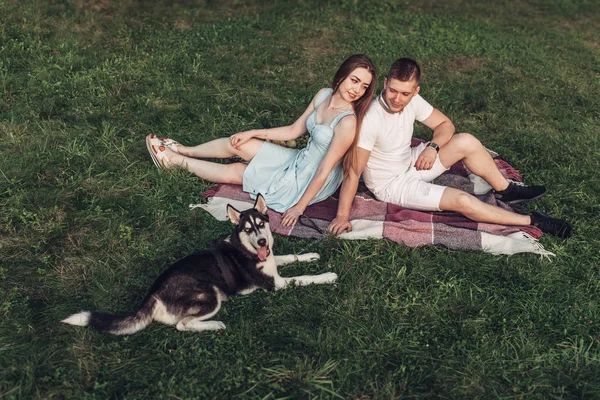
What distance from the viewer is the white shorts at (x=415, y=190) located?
5.68m

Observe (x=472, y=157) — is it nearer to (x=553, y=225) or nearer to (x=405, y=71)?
(x=553, y=225)

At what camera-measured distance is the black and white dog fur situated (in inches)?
164

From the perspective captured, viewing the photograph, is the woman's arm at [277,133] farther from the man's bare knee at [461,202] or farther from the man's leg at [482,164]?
the man's bare knee at [461,202]

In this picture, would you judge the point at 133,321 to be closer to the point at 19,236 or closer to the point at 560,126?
the point at 19,236

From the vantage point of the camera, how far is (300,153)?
6.08m

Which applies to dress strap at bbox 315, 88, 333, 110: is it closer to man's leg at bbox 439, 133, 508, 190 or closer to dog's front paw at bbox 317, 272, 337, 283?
man's leg at bbox 439, 133, 508, 190

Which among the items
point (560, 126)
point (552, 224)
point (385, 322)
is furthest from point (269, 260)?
point (560, 126)

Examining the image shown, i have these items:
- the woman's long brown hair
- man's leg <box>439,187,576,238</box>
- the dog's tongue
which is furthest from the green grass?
the woman's long brown hair

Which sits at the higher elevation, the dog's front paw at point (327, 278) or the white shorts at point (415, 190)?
the white shorts at point (415, 190)

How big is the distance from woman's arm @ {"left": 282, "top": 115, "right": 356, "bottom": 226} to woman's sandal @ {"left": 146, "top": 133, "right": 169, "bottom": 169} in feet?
5.49

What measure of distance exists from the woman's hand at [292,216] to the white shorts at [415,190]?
0.95 metres

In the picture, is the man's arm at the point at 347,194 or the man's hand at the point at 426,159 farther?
the man's hand at the point at 426,159

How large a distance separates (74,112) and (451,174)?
5.02 m

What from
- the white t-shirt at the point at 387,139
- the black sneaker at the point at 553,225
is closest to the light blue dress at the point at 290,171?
the white t-shirt at the point at 387,139
